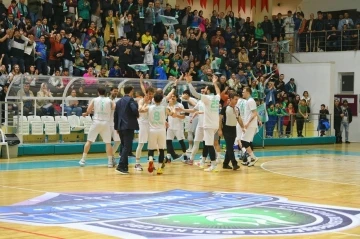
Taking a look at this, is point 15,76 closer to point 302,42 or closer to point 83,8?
point 83,8

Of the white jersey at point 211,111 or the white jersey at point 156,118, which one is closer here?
the white jersey at point 156,118

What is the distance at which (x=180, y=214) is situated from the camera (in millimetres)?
10742

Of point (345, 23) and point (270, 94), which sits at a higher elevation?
point (345, 23)

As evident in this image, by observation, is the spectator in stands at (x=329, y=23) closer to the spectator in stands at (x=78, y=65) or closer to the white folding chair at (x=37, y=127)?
the spectator in stands at (x=78, y=65)

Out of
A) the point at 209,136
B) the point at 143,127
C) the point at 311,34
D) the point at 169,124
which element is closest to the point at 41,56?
the point at 169,124

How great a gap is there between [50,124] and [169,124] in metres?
4.47

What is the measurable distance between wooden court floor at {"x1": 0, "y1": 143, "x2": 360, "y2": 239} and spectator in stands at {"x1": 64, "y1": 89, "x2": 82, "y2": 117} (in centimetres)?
169

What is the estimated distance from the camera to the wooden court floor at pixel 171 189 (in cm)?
945

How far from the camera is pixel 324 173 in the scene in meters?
18.0

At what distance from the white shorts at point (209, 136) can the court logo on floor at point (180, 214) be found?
4268 millimetres

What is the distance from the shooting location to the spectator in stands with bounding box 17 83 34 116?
2208cm

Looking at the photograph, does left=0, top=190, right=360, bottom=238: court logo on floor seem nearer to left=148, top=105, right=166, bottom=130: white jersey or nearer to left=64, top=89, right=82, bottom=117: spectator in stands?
left=148, top=105, right=166, bottom=130: white jersey

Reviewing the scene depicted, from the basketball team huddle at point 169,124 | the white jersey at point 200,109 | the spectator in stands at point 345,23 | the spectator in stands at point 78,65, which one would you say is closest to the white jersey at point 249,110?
the basketball team huddle at point 169,124

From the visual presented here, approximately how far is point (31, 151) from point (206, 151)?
6.38m
